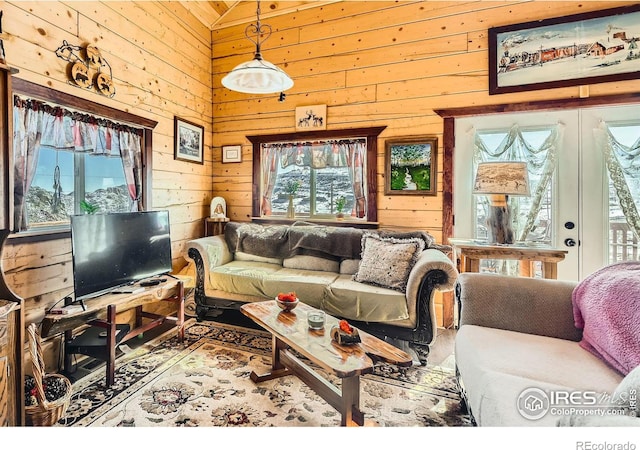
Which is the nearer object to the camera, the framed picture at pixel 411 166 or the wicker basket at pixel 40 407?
the wicker basket at pixel 40 407

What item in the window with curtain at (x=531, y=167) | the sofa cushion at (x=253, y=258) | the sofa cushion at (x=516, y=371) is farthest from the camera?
the sofa cushion at (x=253, y=258)

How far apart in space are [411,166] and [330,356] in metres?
2.44

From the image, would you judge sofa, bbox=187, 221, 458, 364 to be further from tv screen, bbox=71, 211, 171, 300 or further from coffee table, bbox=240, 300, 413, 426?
coffee table, bbox=240, 300, 413, 426

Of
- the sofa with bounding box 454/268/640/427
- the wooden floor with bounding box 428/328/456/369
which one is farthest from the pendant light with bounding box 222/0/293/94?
the wooden floor with bounding box 428/328/456/369

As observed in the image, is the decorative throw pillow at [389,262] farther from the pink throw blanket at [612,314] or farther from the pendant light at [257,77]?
the pendant light at [257,77]

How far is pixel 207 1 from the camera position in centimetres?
389

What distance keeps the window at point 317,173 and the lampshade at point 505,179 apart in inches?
48.3

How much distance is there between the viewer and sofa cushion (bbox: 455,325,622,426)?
3.98 ft

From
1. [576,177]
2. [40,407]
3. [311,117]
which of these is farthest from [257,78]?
[576,177]

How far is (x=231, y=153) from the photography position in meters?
4.25

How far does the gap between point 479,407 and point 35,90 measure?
324cm

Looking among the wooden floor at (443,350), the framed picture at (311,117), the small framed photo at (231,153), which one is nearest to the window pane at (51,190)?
the small framed photo at (231,153)

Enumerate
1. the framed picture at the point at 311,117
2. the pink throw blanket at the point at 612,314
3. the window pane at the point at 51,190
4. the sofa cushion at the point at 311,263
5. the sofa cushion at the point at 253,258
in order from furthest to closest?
the framed picture at the point at 311,117, the sofa cushion at the point at 253,258, the sofa cushion at the point at 311,263, the window pane at the point at 51,190, the pink throw blanket at the point at 612,314

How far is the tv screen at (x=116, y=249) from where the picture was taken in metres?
2.19
